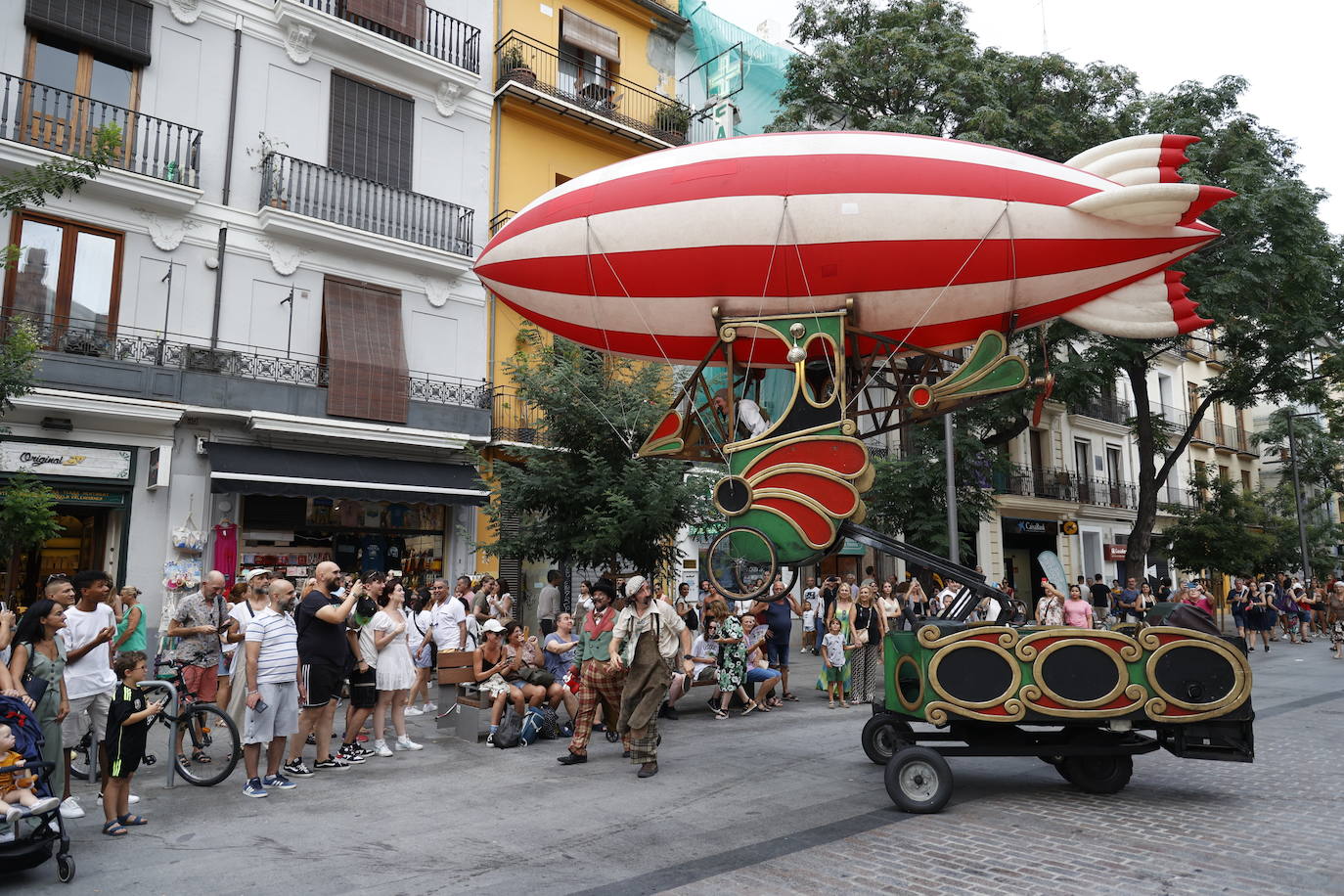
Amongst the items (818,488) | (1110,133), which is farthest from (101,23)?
(1110,133)

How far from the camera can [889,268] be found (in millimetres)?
6809

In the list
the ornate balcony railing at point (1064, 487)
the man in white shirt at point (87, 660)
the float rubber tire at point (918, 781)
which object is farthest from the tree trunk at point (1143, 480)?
the man in white shirt at point (87, 660)

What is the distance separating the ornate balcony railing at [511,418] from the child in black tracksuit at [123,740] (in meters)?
11.7

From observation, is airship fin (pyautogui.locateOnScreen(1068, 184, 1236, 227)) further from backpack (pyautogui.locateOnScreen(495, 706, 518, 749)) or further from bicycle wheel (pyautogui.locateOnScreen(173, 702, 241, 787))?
bicycle wheel (pyautogui.locateOnScreen(173, 702, 241, 787))

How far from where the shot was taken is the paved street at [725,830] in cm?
500

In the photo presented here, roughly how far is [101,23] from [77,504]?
25.8 ft

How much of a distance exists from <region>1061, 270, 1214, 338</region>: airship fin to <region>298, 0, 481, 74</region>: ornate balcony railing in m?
15.1


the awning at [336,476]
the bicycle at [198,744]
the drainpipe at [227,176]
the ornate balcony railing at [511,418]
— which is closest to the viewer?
the bicycle at [198,744]

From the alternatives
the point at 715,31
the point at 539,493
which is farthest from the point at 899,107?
the point at 539,493

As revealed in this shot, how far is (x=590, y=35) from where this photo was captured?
67.5 ft

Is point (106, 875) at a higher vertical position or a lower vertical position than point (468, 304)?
lower

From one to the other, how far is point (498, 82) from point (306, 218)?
19.4 feet

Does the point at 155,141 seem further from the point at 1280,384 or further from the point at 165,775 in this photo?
the point at 1280,384

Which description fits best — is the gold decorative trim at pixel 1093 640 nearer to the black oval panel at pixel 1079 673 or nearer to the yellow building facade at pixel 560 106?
the black oval panel at pixel 1079 673
